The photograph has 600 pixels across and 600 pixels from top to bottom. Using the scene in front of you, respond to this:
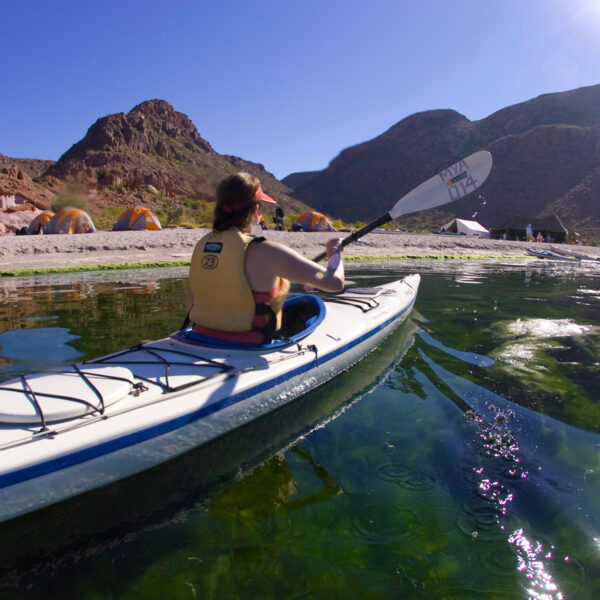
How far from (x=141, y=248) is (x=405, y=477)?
1623 cm

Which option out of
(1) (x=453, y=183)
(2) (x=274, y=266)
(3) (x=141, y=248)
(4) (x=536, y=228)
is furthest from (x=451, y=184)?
(4) (x=536, y=228)

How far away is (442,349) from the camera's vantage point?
16.2 feet

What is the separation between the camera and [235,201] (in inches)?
113

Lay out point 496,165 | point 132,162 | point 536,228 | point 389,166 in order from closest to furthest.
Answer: point 536,228
point 132,162
point 496,165
point 389,166

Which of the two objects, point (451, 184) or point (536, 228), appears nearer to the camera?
point (451, 184)

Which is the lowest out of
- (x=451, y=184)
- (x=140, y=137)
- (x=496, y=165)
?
(x=451, y=184)

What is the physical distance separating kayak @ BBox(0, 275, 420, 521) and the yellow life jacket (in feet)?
0.59

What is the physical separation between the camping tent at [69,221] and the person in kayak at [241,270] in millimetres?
19271

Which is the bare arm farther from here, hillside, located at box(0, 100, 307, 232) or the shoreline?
hillside, located at box(0, 100, 307, 232)

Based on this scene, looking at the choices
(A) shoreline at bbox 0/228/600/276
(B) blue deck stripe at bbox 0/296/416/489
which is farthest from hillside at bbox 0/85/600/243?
(B) blue deck stripe at bbox 0/296/416/489

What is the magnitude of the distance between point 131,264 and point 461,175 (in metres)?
10.8

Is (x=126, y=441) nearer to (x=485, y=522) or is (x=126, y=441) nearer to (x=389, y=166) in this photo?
(x=485, y=522)

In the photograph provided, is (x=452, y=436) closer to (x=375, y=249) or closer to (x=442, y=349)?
(x=442, y=349)

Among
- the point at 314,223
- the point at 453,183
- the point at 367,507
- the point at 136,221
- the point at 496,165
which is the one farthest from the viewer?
the point at 496,165
